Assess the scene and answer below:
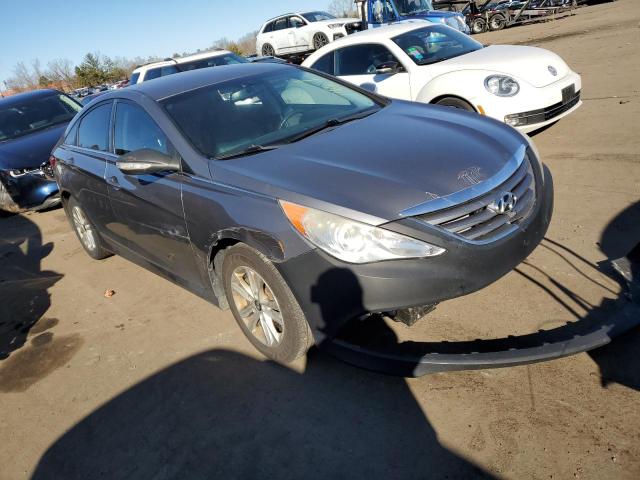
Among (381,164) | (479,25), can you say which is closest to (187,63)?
(381,164)

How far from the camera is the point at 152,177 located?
3.50 m

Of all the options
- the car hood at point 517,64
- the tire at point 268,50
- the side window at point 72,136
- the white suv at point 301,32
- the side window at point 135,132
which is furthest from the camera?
the tire at point 268,50

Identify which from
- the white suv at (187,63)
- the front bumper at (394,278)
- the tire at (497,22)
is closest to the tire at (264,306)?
the front bumper at (394,278)

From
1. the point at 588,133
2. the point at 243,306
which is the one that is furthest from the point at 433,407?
the point at 588,133

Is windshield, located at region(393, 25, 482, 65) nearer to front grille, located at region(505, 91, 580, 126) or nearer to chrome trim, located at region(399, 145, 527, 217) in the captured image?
front grille, located at region(505, 91, 580, 126)

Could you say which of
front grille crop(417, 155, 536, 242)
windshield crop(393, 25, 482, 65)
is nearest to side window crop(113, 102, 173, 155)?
front grille crop(417, 155, 536, 242)

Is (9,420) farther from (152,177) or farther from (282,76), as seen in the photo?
(282,76)

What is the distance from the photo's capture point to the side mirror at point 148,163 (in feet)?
10.4

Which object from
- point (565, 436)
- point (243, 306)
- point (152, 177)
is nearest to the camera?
point (565, 436)

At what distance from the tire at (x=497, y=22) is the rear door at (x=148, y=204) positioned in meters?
23.8

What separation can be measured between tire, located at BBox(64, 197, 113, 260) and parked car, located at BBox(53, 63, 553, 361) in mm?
817

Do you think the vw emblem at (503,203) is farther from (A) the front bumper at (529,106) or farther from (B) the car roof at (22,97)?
(B) the car roof at (22,97)

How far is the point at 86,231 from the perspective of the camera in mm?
5387

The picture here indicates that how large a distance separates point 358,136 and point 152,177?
143cm
